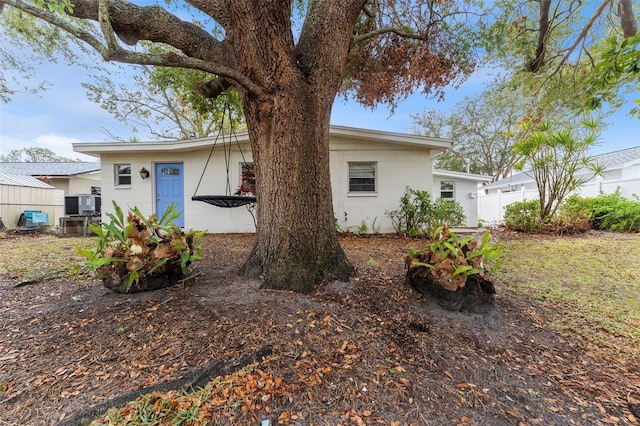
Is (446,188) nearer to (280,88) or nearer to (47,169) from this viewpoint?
(280,88)

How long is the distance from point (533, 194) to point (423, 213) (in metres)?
7.19

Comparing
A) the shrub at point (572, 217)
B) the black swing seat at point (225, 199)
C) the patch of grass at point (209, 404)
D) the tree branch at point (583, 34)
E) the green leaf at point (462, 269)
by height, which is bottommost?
the patch of grass at point (209, 404)

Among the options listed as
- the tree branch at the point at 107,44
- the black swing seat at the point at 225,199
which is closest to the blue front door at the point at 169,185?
the black swing seat at the point at 225,199

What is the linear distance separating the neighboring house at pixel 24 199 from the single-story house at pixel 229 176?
530 centimetres

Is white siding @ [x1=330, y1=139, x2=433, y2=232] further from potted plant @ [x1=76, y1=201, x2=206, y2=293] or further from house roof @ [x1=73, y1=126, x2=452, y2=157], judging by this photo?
potted plant @ [x1=76, y1=201, x2=206, y2=293]

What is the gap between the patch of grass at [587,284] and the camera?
2590mm

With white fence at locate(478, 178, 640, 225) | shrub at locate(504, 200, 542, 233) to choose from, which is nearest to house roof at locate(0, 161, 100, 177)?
shrub at locate(504, 200, 542, 233)

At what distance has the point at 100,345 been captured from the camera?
205 cm

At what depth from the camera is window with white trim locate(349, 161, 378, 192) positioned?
8.43 metres

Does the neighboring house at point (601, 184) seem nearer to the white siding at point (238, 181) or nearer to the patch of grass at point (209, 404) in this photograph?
the white siding at point (238, 181)

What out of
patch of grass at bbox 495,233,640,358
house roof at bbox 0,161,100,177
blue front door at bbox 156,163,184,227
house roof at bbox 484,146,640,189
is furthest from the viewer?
house roof at bbox 0,161,100,177

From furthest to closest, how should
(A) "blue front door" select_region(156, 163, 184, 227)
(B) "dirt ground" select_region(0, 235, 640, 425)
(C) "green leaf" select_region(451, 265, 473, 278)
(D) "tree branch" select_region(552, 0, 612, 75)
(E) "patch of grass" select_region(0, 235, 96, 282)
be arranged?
(A) "blue front door" select_region(156, 163, 184, 227), (D) "tree branch" select_region(552, 0, 612, 75), (E) "patch of grass" select_region(0, 235, 96, 282), (C) "green leaf" select_region(451, 265, 473, 278), (B) "dirt ground" select_region(0, 235, 640, 425)

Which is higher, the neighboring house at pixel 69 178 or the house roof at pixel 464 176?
the neighboring house at pixel 69 178

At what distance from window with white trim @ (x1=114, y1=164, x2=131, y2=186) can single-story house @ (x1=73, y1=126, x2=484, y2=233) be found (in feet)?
0.08
